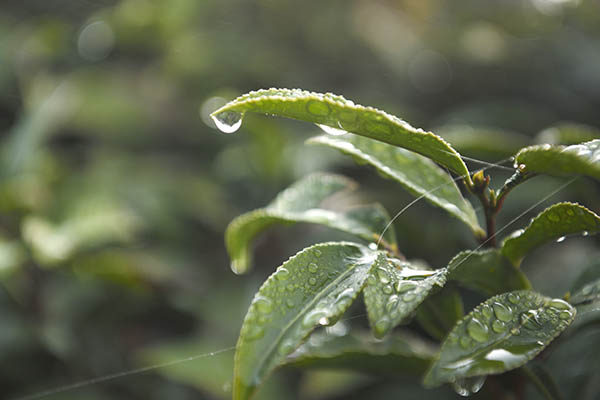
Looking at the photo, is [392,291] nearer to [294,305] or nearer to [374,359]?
[294,305]

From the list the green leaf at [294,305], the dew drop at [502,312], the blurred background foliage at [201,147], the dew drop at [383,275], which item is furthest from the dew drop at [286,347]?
the blurred background foliage at [201,147]

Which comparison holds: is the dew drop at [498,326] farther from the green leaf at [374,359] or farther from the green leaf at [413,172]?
the green leaf at [374,359]

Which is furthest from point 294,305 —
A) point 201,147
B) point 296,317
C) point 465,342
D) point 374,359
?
point 201,147

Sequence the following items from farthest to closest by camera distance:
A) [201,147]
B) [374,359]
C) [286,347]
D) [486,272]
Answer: [201,147] → [374,359] → [486,272] → [286,347]

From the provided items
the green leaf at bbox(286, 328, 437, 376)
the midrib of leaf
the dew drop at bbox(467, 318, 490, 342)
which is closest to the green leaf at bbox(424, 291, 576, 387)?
the dew drop at bbox(467, 318, 490, 342)

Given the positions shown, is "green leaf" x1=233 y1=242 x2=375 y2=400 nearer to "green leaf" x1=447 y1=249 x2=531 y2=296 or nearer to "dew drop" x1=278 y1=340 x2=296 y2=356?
"dew drop" x1=278 y1=340 x2=296 y2=356

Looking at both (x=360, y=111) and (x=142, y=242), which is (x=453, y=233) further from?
(x=142, y=242)
